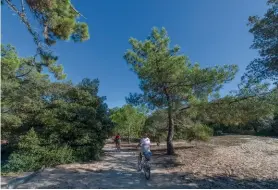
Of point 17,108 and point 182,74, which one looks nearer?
point 17,108

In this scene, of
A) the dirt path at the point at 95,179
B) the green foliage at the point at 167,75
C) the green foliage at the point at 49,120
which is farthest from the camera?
the green foliage at the point at 167,75

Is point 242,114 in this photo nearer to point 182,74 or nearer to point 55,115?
point 182,74

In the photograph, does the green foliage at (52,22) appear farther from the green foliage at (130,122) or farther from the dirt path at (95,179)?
the green foliage at (130,122)

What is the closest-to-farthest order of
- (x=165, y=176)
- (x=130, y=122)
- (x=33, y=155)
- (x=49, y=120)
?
1. (x=165, y=176)
2. (x=33, y=155)
3. (x=49, y=120)
4. (x=130, y=122)

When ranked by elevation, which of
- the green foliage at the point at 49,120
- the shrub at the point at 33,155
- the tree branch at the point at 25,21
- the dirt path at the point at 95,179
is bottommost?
the dirt path at the point at 95,179

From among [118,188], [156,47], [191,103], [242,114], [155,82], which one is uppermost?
[156,47]

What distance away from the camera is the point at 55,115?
11.3 metres

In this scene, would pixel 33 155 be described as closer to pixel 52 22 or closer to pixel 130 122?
pixel 52 22

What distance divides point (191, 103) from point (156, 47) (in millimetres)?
4049

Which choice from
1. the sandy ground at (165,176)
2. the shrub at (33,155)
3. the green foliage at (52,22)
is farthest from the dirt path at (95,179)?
the green foliage at (52,22)

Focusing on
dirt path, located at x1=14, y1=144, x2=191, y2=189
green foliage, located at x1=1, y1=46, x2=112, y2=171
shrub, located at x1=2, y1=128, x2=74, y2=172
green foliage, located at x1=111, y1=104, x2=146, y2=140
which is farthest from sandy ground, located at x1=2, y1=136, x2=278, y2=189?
green foliage, located at x1=111, y1=104, x2=146, y2=140

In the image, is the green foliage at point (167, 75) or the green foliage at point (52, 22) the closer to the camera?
the green foliage at point (52, 22)

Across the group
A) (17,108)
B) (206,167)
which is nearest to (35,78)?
(17,108)

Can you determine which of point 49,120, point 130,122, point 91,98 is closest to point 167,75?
point 91,98
